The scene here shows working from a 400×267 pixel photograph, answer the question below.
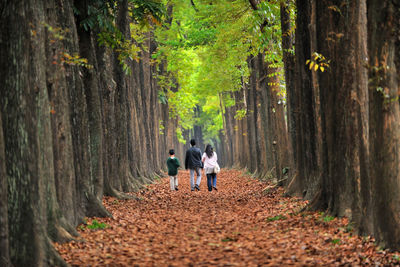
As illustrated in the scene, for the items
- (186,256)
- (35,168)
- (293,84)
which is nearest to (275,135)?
(293,84)

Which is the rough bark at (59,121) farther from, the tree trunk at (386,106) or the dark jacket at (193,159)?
the dark jacket at (193,159)

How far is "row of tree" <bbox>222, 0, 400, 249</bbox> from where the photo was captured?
6676mm

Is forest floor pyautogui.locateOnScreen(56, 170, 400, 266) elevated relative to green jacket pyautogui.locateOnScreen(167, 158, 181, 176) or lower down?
lower down

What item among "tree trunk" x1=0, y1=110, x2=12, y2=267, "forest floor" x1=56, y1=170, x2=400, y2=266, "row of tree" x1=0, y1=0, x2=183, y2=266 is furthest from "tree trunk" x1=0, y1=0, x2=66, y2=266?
"forest floor" x1=56, y1=170, x2=400, y2=266

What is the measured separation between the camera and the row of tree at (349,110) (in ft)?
21.9

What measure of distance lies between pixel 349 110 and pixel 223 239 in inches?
134

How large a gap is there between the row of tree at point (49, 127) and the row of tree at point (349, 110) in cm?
442

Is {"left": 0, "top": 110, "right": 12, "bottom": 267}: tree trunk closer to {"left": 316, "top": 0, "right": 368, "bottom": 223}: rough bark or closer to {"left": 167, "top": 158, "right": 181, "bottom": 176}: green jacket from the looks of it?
{"left": 316, "top": 0, "right": 368, "bottom": 223}: rough bark

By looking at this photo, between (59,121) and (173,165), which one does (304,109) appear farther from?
(173,165)

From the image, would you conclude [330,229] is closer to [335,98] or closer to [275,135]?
[335,98]

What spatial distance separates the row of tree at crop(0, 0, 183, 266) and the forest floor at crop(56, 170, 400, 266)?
71cm

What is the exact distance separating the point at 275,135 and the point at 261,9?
5.34 m

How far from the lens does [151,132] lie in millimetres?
29609

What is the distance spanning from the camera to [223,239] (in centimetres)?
870
